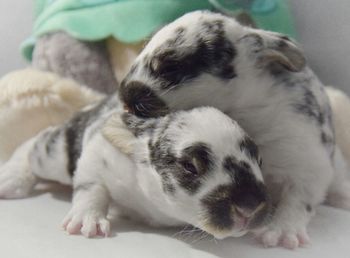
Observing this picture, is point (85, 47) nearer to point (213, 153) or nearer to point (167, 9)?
point (167, 9)

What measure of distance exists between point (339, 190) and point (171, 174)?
2.74ft

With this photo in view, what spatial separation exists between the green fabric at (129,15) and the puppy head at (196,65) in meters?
0.77

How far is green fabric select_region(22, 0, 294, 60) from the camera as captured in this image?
2570mm

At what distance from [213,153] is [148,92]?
277 mm

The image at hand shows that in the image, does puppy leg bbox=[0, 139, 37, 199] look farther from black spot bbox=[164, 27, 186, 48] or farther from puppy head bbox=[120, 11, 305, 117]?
black spot bbox=[164, 27, 186, 48]

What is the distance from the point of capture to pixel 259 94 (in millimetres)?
1813

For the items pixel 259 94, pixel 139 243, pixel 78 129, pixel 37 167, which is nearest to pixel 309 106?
pixel 259 94

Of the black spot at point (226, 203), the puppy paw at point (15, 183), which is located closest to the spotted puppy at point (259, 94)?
the black spot at point (226, 203)

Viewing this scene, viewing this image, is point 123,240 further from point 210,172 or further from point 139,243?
point 210,172

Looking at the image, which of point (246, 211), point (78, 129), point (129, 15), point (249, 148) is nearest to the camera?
point (246, 211)

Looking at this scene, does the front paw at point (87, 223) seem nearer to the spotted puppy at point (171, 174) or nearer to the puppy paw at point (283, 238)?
the spotted puppy at point (171, 174)

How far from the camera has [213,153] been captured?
155 cm

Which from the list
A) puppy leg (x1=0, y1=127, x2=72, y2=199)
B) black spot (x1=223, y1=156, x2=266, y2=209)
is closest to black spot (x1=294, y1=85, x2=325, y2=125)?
black spot (x1=223, y1=156, x2=266, y2=209)

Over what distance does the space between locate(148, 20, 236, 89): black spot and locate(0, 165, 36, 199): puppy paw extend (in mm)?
790
